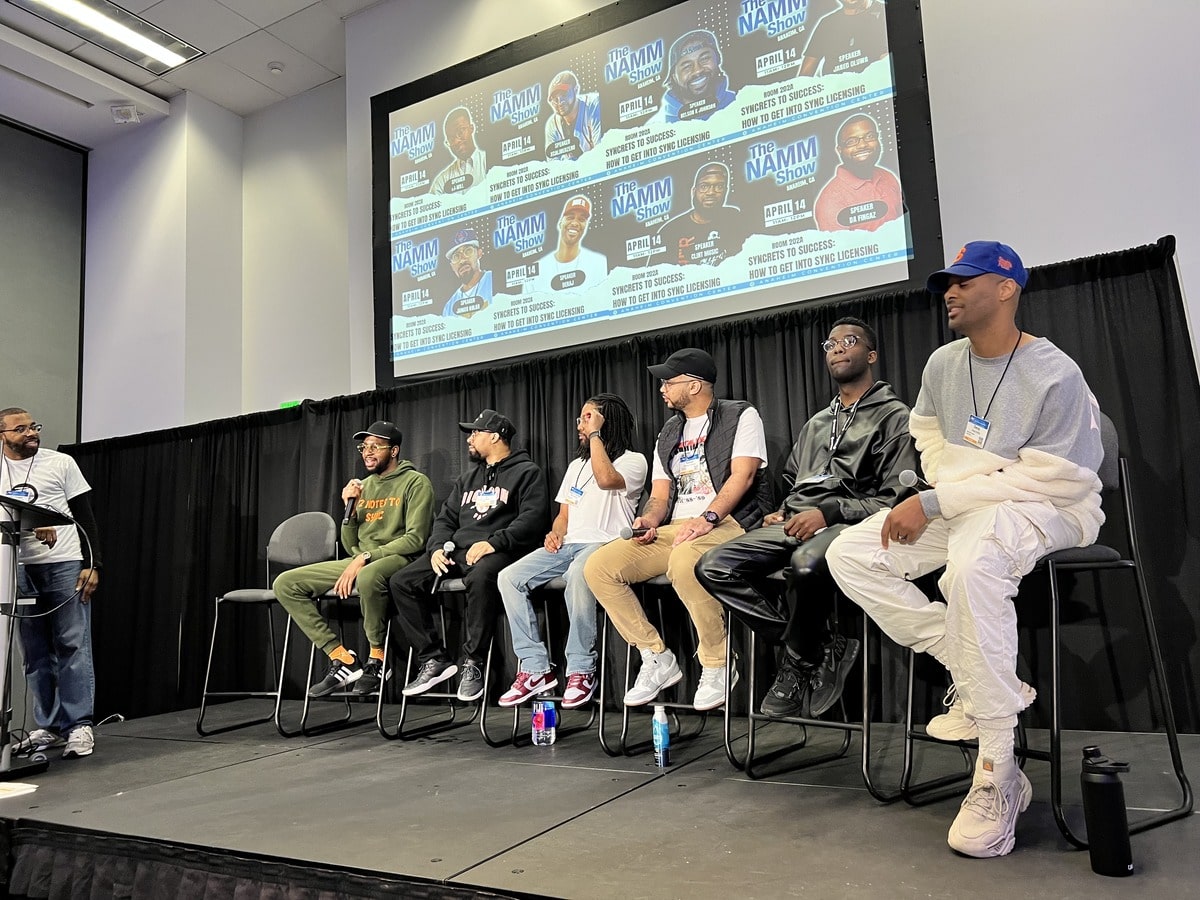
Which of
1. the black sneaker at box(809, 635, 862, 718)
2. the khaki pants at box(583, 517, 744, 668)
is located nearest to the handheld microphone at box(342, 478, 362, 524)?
the khaki pants at box(583, 517, 744, 668)

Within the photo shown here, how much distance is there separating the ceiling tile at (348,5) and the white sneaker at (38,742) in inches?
178

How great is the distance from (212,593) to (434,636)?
258 centimetres

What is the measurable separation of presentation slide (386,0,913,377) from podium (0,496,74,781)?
7.23ft

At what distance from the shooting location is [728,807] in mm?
2332

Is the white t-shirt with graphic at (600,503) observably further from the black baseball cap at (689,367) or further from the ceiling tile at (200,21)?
the ceiling tile at (200,21)

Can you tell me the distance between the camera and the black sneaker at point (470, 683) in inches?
140

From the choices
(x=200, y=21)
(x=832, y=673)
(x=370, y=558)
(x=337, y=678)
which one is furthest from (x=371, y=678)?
(x=200, y=21)

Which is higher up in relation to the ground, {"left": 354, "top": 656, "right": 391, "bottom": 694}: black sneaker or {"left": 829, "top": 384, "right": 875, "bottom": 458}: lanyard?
{"left": 829, "top": 384, "right": 875, "bottom": 458}: lanyard

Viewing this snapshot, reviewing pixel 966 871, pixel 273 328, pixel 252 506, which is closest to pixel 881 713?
pixel 966 871

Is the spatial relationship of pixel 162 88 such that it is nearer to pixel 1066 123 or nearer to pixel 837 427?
pixel 837 427

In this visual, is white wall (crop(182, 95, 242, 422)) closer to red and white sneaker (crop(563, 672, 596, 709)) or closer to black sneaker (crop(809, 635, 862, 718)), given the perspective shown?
red and white sneaker (crop(563, 672, 596, 709))

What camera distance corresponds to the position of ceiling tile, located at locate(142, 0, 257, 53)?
5676 millimetres

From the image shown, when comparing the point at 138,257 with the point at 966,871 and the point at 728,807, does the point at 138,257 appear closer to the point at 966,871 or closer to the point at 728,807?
the point at 728,807

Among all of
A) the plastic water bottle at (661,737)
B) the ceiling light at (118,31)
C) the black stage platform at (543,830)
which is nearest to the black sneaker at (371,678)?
the black stage platform at (543,830)
